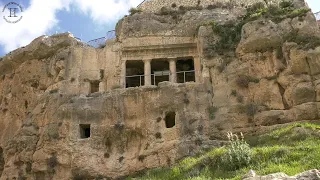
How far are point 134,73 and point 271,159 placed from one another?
13423 millimetres

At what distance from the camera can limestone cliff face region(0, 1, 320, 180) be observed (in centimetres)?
1925

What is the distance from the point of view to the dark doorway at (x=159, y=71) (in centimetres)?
2461

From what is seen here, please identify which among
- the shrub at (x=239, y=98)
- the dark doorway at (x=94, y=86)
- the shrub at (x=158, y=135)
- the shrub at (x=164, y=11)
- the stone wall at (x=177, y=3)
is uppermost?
the stone wall at (x=177, y=3)

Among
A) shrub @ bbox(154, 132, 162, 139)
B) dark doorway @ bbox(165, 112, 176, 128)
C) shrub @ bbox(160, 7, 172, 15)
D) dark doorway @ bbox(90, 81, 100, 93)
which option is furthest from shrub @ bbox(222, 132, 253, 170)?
Result: shrub @ bbox(160, 7, 172, 15)

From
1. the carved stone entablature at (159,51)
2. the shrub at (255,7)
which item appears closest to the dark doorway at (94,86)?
the carved stone entablature at (159,51)

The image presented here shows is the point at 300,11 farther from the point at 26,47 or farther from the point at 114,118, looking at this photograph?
the point at 26,47

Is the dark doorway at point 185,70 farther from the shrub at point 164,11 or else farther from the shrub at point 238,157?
the shrub at point 238,157

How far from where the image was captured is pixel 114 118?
68.0 ft

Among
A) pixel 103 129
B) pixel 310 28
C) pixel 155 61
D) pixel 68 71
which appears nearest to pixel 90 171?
pixel 103 129

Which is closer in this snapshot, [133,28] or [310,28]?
[310,28]

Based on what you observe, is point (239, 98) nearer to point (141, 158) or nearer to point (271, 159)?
point (141, 158)

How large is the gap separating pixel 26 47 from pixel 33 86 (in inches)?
97.4

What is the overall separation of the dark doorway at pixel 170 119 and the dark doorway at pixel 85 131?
3717 mm

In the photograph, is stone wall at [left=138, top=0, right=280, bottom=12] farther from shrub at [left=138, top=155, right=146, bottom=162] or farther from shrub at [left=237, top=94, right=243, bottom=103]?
shrub at [left=138, top=155, right=146, bottom=162]
